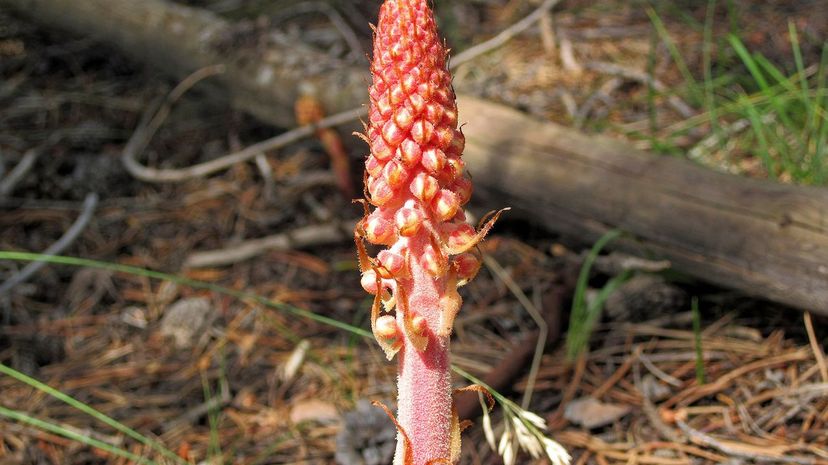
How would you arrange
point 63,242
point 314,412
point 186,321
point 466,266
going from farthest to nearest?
1. point 63,242
2. point 186,321
3. point 314,412
4. point 466,266

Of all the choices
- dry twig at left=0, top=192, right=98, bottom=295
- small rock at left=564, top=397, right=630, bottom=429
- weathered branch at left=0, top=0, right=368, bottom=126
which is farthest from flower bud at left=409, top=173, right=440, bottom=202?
dry twig at left=0, top=192, right=98, bottom=295

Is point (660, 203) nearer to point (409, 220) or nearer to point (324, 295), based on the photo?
point (324, 295)

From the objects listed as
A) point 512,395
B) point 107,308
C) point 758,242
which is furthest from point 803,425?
point 107,308

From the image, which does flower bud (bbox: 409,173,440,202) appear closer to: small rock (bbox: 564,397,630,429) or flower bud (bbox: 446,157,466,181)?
flower bud (bbox: 446,157,466,181)

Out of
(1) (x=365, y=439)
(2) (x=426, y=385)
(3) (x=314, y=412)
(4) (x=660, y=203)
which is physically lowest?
(3) (x=314, y=412)

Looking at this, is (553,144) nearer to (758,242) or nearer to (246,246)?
(758,242)

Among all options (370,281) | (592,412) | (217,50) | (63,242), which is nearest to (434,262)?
(370,281)
